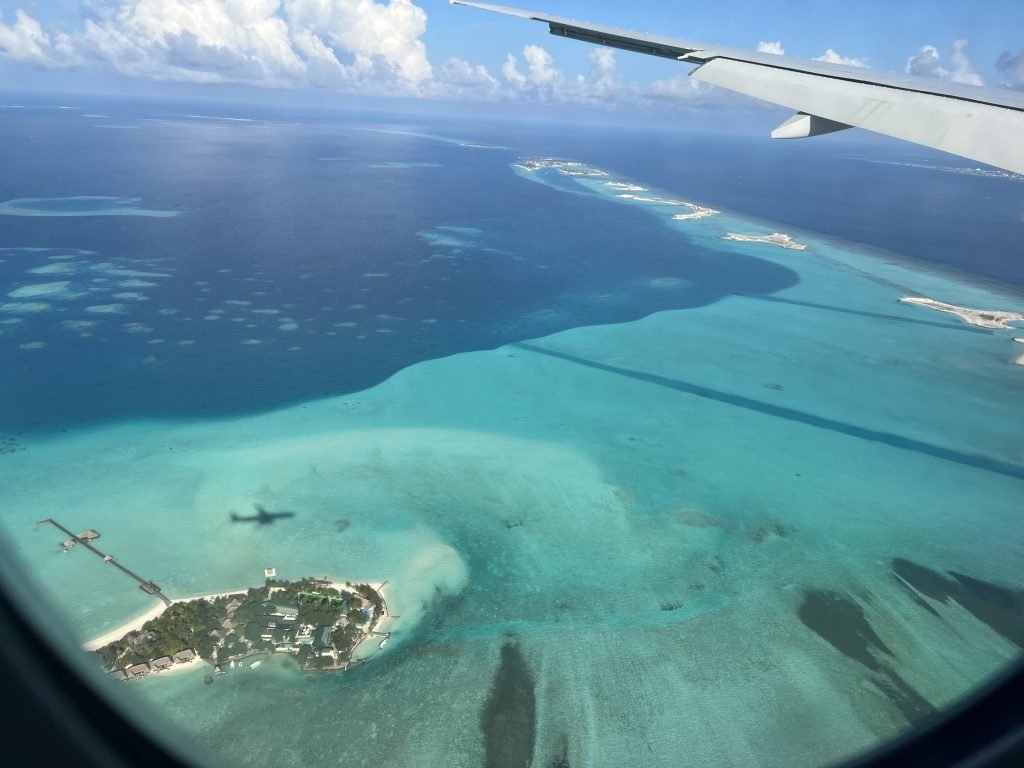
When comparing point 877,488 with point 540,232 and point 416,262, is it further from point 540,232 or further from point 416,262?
point 540,232

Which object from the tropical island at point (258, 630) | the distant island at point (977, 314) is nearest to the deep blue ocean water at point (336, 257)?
the distant island at point (977, 314)

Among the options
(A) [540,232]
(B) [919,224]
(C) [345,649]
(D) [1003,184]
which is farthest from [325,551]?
(D) [1003,184]

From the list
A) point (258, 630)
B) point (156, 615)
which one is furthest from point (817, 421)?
point (156, 615)

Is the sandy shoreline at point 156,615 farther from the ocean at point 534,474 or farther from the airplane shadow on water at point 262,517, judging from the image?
the airplane shadow on water at point 262,517

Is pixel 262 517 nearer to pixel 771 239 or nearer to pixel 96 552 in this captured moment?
pixel 96 552

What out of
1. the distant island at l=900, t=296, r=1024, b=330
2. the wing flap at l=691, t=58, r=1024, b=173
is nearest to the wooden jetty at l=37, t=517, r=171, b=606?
the wing flap at l=691, t=58, r=1024, b=173

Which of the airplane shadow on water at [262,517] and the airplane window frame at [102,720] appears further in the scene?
the airplane shadow on water at [262,517]
